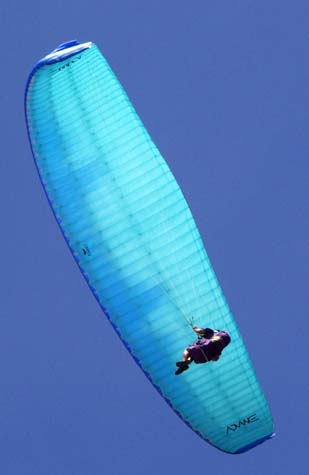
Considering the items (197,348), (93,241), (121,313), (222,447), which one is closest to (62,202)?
(93,241)

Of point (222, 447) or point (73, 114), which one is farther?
point (222, 447)

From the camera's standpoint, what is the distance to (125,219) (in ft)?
83.9

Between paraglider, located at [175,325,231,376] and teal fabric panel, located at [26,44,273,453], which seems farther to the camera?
paraglider, located at [175,325,231,376]

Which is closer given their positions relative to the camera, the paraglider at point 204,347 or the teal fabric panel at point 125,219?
the teal fabric panel at point 125,219

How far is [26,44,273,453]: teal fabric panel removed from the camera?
25.6 m

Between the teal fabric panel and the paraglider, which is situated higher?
the teal fabric panel

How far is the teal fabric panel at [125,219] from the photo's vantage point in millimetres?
25578

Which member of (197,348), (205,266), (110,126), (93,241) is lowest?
(197,348)

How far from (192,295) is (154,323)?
42.9 inches

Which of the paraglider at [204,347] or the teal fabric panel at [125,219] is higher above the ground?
the teal fabric panel at [125,219]

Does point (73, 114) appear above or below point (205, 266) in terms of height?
above

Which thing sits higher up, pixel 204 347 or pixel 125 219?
pixel 125 219

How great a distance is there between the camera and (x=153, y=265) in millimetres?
25625

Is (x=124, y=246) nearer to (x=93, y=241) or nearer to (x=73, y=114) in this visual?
(x=93, y=241)
